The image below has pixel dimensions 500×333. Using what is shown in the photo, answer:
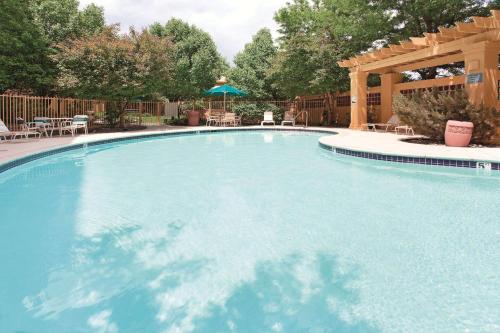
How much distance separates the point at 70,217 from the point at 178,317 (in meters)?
3.15

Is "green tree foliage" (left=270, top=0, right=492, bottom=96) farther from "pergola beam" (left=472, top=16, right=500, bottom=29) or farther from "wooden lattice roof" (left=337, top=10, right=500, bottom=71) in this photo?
"pergola beam" (left=472, top=16, right=500, bottom=29)

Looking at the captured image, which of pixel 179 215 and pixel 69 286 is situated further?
pixel 179 215

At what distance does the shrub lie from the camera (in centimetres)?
1067

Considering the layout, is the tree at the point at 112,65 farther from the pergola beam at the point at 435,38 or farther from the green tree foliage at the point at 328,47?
the pergola beam at the point at 435,38

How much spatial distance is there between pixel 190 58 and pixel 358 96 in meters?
12.5

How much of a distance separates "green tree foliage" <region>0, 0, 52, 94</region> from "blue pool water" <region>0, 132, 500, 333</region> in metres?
12.1

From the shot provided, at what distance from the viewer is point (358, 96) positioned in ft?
63.9

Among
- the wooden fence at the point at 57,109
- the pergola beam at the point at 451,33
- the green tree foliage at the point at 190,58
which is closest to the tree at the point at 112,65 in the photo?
the wooden fence at the point at 57,109

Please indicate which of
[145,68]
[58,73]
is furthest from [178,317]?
[58,73]

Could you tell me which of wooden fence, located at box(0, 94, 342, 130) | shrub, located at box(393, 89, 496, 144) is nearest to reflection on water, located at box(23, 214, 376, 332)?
shrub, located at box(393, 89, 496, 144)

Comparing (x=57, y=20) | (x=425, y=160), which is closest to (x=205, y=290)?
(x=425, y=160)

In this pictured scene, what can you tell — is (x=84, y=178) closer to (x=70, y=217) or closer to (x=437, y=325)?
(x=70, y=217)

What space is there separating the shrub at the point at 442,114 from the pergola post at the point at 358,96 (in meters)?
6.85

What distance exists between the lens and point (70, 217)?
527 centimetres
